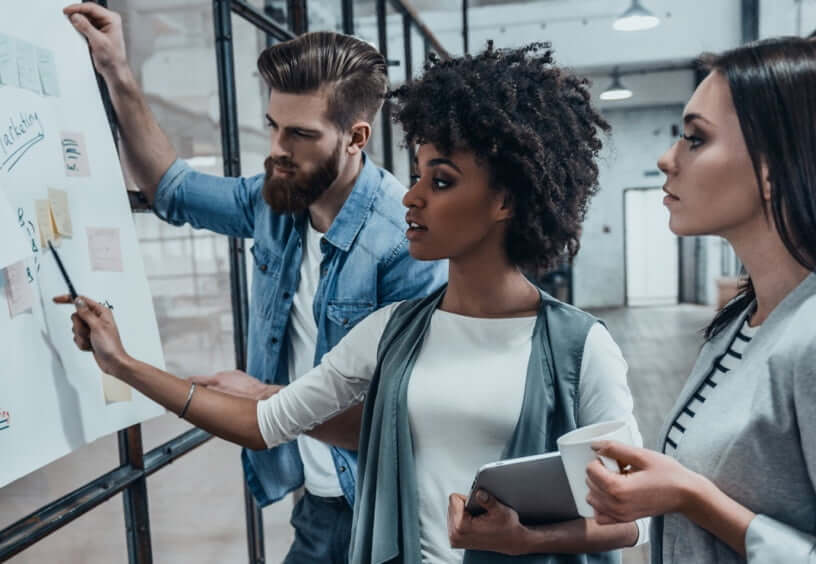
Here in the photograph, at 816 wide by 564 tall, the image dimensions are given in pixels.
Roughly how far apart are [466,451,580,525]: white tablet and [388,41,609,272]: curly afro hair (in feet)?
1.22

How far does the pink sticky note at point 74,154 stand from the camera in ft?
3.91

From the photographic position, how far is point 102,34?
1.30 m

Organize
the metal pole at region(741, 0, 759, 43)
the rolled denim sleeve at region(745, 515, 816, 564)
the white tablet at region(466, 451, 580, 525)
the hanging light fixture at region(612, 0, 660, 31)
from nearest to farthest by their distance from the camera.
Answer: the rolled denim sleeve at region(745, 515, 816, 564), the white tablet at region(466, 451, 580, 525), the hanging light fixture at region(612, 0, 660, 31), the metal pole at region(741, 0, 759, 43)

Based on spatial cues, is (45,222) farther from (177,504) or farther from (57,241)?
(177,504)

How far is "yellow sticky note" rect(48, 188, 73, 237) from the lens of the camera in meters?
1.15

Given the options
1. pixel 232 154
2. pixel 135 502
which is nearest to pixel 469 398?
pixel 135 502

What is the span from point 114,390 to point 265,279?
0.46 metres

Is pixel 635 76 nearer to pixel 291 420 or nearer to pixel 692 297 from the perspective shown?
pixel 692 297

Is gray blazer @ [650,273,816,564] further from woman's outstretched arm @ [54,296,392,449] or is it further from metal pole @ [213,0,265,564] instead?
metal pole @ [213,0,265,564]

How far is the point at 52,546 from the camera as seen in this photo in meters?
2.66

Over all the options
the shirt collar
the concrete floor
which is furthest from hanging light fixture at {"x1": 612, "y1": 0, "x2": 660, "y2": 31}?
the shirt collar

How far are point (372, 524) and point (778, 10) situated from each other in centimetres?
693

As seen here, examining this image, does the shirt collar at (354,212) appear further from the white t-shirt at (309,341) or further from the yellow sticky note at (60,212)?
the yellow sticky note at (60,212)

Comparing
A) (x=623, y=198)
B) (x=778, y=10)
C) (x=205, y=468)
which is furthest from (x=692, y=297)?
(x=205, y=468)
